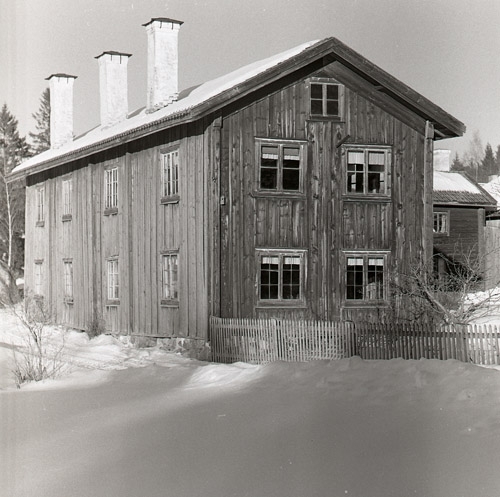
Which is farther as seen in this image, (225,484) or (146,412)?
(146,412)

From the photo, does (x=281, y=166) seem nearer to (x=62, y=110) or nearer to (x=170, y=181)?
(x=170, y=181)

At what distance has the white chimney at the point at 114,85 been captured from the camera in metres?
30.4

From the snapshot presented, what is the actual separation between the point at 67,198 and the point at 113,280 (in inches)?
203

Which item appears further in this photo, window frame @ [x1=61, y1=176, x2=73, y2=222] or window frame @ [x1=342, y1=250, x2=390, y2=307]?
window frame @ [x1=61, y1=176, x2=73, y2=222]

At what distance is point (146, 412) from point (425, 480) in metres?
5.82

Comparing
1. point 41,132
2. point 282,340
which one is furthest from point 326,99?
point 41,132

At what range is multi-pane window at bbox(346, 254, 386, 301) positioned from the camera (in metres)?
23.2

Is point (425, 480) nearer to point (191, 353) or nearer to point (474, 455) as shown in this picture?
point (474, 455)

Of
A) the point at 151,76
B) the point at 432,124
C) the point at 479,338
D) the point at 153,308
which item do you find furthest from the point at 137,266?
the point at 479,338

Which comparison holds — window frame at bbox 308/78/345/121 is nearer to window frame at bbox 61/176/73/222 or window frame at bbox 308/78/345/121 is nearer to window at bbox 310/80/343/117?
window at bbox 310/80/343/117

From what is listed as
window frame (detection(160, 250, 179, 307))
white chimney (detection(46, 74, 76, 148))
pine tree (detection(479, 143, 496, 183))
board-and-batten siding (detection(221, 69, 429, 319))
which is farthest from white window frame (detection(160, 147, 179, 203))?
pine tree (detection(479, 143, 496, 183))

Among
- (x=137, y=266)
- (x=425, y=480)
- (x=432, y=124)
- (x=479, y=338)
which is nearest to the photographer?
(x=425, y=480)

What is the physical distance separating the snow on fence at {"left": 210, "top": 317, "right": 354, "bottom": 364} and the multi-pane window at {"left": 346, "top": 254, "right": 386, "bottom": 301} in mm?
3755

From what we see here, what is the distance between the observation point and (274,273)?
74.0 ft
